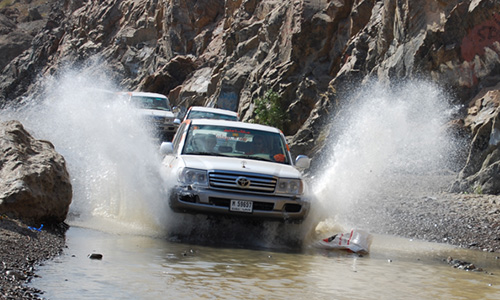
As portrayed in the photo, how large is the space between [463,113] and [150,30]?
143 ft

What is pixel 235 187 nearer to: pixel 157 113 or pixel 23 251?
pixel 23 251

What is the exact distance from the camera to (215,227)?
9641 millimetres

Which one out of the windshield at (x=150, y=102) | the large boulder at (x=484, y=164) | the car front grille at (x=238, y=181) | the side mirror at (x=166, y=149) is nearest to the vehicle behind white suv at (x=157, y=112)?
the windshield at (x=150, y=102)

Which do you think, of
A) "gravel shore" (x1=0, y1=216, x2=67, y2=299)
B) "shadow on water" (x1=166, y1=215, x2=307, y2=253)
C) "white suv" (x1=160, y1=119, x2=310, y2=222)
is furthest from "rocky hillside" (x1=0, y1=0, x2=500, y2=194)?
"gravel shore" (x1=0, y1=216, x2=67, y2=299)

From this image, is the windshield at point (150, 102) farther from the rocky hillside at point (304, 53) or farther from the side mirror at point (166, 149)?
the side mirror at point (166, 149)

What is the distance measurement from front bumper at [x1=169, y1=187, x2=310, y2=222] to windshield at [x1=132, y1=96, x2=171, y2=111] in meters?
17.3

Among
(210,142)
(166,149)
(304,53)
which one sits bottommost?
(166,149)

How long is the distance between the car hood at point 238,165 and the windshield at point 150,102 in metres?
16.7

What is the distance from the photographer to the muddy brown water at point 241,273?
247 inches

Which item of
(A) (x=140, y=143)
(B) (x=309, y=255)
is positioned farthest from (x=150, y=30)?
(B) (x=309, y=255)

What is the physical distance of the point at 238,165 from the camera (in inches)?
373

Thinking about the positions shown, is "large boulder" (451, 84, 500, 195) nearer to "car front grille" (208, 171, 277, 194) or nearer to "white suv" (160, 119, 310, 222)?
"white suv" (160, 119, 310, 222)

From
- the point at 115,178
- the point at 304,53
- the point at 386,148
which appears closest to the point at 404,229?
the point at 115,178

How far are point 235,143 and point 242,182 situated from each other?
150 centimetres
